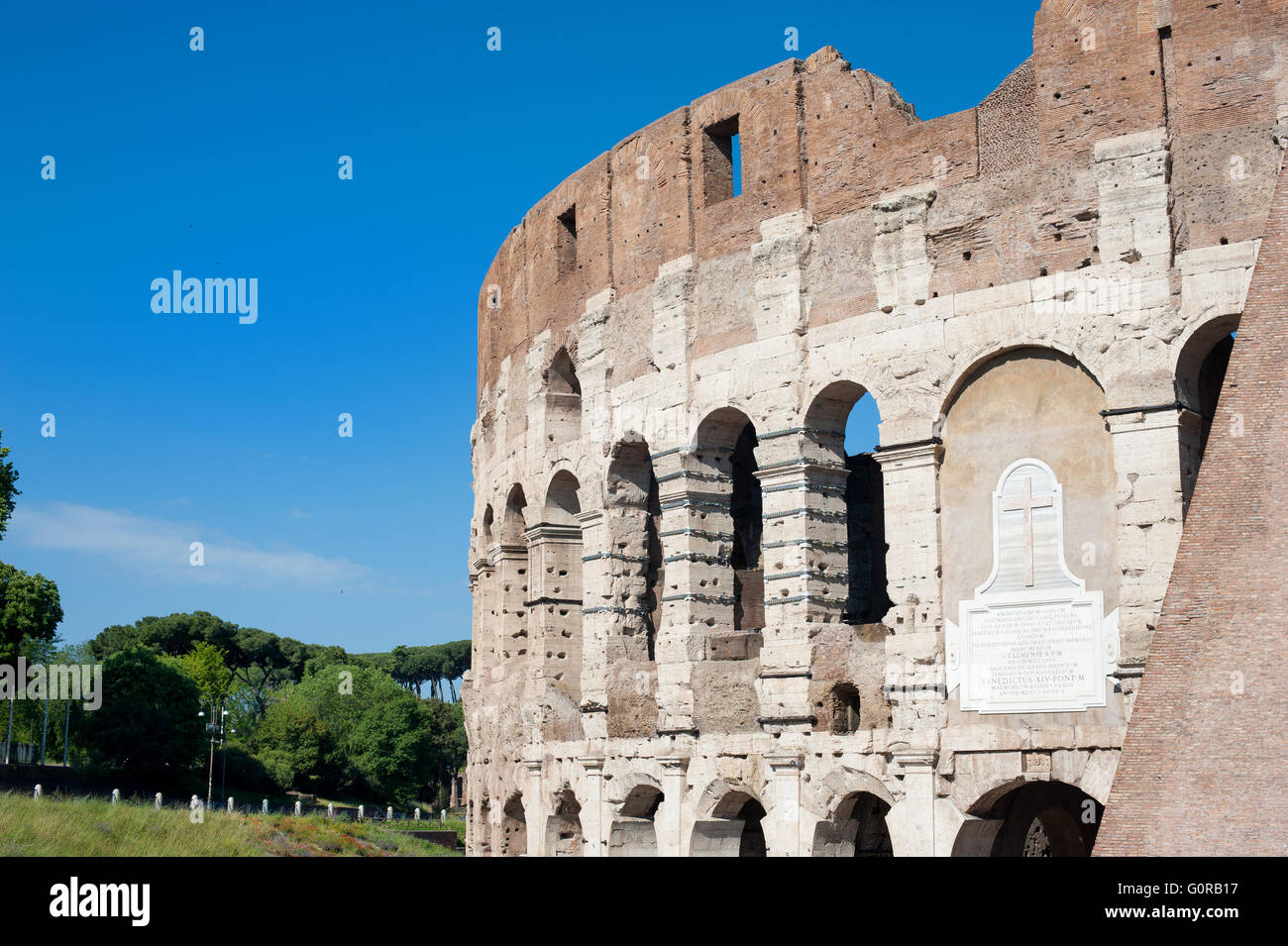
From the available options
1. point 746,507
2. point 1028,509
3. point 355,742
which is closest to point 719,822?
point 1028,509

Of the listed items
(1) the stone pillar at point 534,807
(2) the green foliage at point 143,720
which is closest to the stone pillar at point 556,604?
(1) the stone pillar at point 534,807

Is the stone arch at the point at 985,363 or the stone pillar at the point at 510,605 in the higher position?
the stone arch at the point at 985,363

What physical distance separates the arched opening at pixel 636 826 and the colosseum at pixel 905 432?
0.05m

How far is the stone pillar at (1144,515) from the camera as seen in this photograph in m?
12.8

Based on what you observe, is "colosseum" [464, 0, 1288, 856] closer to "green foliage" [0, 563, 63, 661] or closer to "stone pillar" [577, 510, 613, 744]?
"stone pillar" [577, 510, 613, 744]

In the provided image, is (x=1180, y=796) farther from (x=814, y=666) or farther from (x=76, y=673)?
(x=76, y=673)

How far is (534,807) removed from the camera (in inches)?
774

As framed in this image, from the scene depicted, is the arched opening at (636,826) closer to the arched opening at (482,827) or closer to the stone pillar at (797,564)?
the stone pillar at (797,564)

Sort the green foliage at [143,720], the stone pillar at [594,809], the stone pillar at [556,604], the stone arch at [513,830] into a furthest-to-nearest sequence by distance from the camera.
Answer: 1. the green foliage at [143,720]
2. the stone arch at [513,830]
3. the stone pillar at [556,604]
4. the stone pillar at [594,809]

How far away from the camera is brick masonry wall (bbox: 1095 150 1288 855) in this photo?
353 inches

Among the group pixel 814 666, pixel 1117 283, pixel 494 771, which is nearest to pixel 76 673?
pixel 494 771

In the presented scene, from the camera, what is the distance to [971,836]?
14.0 meters

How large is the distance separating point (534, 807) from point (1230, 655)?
12.2 metres

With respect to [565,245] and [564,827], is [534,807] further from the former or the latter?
[565,245]
